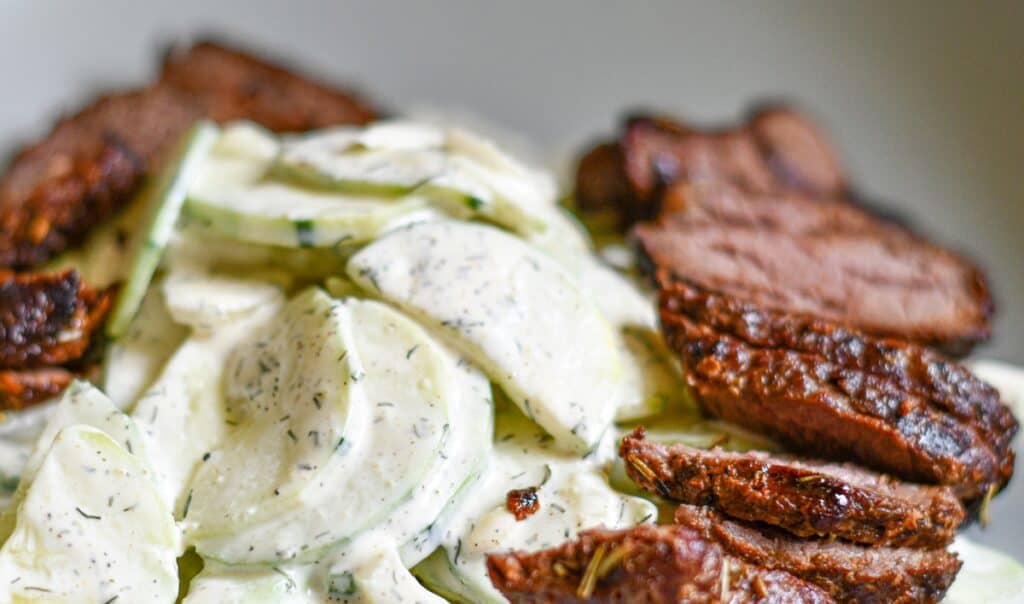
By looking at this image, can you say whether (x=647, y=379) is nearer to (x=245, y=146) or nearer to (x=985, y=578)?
(x=985, y=578)

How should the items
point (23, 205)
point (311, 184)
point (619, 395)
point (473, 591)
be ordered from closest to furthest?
point (473, 591), point (619, 395), point (311, 184), point (23, 205)

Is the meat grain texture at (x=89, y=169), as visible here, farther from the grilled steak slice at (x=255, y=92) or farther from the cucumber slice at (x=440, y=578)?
the cucumber slice at (x=440, y=578)

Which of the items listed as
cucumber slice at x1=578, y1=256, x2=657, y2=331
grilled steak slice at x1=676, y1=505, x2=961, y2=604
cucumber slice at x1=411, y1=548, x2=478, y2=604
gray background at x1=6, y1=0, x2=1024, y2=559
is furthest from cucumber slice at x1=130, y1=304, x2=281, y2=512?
gray background at x1=6, y1=0, x2=1024, y2=559


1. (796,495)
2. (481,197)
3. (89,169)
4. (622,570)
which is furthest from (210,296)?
(796,495)

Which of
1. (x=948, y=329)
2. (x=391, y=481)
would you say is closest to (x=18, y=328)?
(x=391, y=481)

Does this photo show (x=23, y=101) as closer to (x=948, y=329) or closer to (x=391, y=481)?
(x=391, y=481)

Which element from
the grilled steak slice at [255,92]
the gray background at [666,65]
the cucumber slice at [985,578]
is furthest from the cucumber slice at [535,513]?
the gray background at [666,65]

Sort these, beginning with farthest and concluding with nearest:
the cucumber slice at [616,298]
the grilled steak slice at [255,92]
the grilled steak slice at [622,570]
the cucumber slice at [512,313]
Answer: the grilled steak slice at [255,92], the cucumber slice at [616,298], the cucumber slice at [512,313], the grilled steak slice at [622,570]

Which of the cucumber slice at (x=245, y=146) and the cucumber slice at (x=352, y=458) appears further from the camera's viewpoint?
the cucumber slice at (x=245, y=146)
